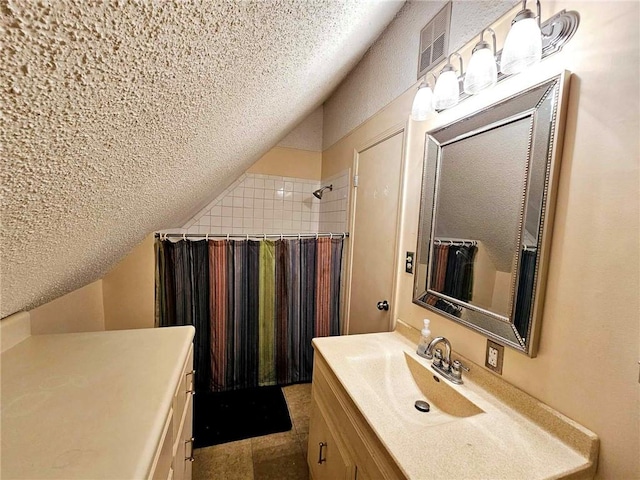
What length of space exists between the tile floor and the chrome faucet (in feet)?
3.46

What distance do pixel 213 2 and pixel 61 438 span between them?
894 millimetres

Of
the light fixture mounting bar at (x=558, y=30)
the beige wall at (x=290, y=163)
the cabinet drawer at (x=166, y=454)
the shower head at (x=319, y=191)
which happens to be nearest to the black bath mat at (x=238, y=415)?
the cabinet drawer at (x=166, y=454)

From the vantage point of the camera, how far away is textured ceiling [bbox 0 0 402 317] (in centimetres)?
23

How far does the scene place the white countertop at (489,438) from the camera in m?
0.63

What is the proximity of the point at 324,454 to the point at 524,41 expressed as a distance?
5.46ft

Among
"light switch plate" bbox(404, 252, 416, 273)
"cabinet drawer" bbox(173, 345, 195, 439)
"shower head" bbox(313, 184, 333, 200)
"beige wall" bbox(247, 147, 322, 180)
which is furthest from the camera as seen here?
"beige wall" bbox(247, 147, 322, 180)

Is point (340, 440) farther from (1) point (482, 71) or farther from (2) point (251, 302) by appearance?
(1) point (482, 71)

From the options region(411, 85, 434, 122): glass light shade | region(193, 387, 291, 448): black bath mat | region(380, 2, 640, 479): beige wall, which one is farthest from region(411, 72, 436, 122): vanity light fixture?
region(193, 387, 291, 448): black bath mat

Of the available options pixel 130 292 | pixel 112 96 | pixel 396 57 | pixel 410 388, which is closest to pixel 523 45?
pixel 396 57

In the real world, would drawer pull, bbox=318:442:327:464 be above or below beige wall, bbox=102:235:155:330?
below

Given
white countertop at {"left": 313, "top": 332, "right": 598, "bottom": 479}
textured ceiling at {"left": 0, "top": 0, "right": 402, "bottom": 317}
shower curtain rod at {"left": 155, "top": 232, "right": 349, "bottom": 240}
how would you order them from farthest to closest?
shower curtain rod at {"left": 155, "top": 232, "right": 349, "bottom": 240}, white countertop at {"left": 313, "top": 332, "right": 598, "bottom": 479}, textured ceiling at {"left": 0, "top": 0, "right": 402, "bottom": 317}

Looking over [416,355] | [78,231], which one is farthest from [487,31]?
[78,231]

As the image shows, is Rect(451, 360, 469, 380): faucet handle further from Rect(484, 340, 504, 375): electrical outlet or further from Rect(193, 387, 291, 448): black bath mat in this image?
Rect(193, 387, 291, 448): black bath mat

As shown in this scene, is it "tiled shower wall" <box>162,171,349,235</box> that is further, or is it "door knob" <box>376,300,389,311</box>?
"tiled shower wall" <box>162,171,349,235</box>
